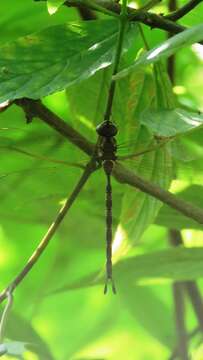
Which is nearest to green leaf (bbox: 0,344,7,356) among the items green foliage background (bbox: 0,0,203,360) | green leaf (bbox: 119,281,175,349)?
green foliage background (bbox: 0,0,203,360)

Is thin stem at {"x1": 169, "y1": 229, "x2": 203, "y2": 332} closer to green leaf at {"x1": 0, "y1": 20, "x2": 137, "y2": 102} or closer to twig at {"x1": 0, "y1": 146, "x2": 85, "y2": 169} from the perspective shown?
twig at {"x1": 0, "y1": 146, "x2": 85, "y2": 169}

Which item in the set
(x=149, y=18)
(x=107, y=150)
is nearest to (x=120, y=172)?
(x=107, y=150)

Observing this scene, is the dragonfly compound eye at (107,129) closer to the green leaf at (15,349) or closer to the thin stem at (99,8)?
the thin stem at (99,8)

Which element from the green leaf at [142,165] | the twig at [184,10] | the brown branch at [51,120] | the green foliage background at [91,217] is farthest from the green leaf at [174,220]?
the twig at [184,10]

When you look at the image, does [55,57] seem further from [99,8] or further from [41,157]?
[41,157]

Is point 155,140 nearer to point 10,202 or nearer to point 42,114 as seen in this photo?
point 42,114
